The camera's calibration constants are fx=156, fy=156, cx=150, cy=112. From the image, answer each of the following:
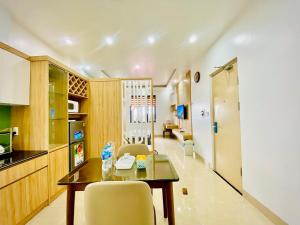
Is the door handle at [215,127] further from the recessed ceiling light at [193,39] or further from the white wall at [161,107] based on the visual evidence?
the white wall at [161,107]

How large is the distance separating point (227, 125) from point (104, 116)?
104 inches

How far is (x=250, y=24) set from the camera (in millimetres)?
2221

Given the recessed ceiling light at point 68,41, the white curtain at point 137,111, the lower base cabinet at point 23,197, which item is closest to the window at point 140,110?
the white curtain at point 137,111

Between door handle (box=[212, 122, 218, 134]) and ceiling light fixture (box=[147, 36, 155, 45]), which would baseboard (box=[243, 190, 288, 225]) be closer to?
door handle (box=[212, 122, 218, 134])

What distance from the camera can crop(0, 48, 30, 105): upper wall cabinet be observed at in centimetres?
196

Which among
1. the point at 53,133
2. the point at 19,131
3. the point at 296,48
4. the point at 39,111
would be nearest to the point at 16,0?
the point at 39,111

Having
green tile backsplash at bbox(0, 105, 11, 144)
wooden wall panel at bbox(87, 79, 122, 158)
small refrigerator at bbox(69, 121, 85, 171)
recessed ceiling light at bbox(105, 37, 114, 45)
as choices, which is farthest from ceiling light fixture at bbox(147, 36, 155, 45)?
green tile backsplash at bbox(0, 105, 11, 144)

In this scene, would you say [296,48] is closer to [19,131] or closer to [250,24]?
[250,24]

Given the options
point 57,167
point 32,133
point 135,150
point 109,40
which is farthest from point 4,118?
point 109,40

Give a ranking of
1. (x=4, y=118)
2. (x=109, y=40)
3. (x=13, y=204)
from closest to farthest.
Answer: (x=13, y=204) < (x=4, y=118) < (x=109, y=40)

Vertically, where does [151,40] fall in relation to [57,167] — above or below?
above

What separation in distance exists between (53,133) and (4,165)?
115 centimetres

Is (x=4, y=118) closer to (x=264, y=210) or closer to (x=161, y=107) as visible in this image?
(x=264, y=210)

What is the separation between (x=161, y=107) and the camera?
380 inches
